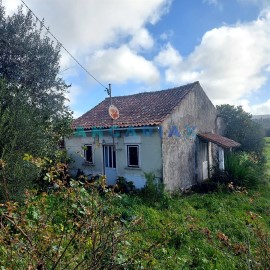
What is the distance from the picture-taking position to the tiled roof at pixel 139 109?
12.6m

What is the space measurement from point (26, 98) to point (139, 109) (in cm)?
757

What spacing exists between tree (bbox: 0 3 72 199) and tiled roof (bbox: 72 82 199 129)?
3.83 m

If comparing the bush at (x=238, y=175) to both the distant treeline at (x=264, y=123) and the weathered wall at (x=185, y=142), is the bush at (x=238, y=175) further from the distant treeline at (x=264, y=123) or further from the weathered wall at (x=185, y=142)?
the distant treeline at (x=264, y=123)

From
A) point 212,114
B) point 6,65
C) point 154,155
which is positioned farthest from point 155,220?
point 212,114

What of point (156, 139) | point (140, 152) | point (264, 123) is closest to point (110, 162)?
point (140, 152)

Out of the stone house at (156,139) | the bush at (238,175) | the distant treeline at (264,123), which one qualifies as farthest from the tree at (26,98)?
the distant treeline at (264,123)

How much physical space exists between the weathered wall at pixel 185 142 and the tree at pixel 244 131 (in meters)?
4.57

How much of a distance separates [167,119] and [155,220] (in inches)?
203

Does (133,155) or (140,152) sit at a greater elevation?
(140,152)

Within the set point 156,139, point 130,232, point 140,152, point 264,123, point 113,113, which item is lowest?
A: point 130,232

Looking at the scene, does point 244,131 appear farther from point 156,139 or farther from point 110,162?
point 110,162

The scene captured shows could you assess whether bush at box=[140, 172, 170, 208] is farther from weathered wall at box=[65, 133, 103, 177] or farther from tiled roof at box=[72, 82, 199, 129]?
weathered wall at box=[65, 133, 103, 177]

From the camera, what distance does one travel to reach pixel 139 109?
1451 centimetres

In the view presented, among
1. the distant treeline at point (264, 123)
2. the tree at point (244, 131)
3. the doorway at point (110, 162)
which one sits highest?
the distant treeline at point (264, 123)
